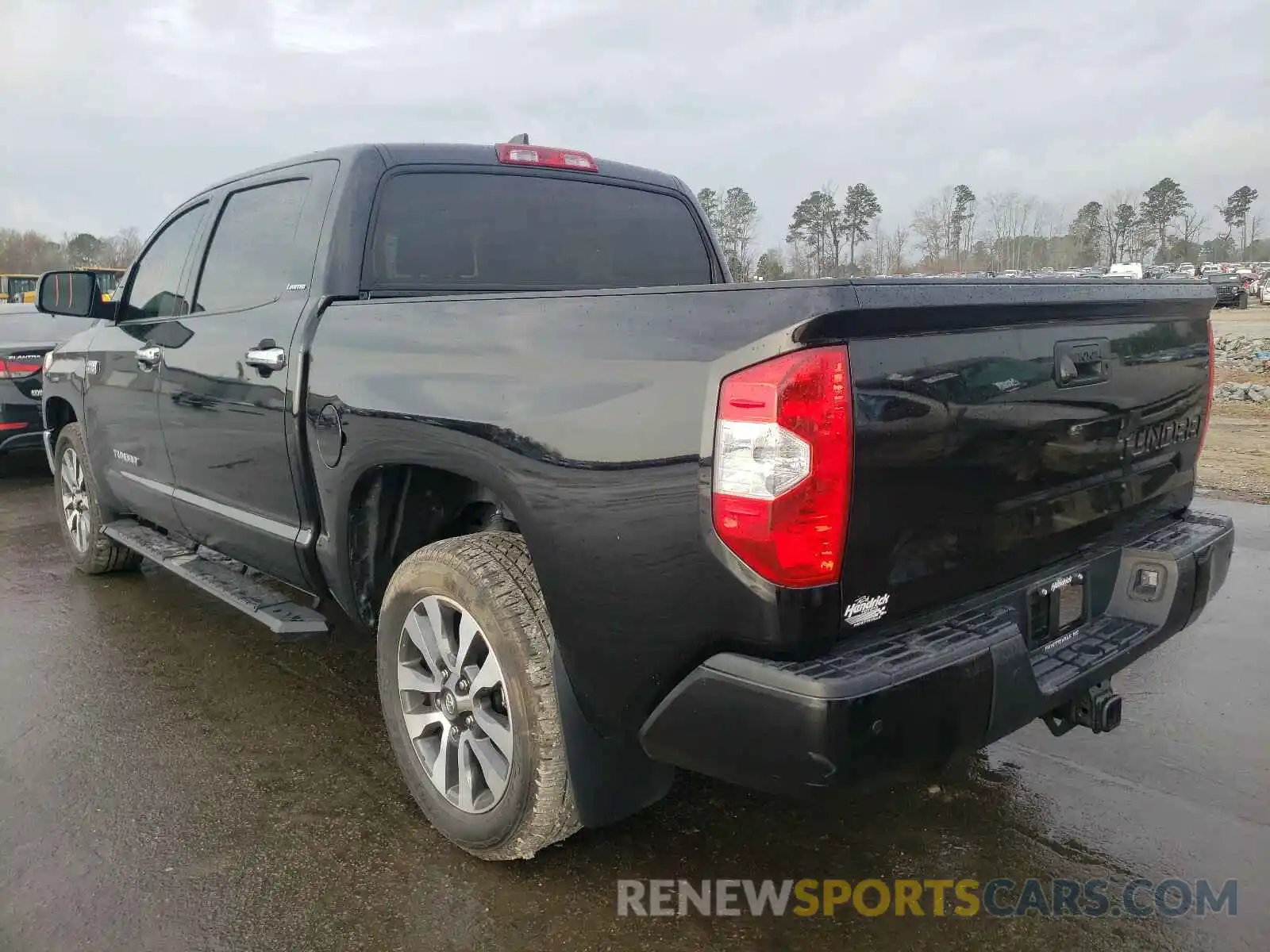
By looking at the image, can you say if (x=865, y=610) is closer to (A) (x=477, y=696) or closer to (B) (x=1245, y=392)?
(A) (x=477, y=696)

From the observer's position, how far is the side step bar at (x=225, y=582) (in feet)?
10.7

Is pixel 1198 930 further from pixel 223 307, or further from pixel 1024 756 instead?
pixel 223 307

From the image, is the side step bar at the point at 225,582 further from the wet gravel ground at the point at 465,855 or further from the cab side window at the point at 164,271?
the cab side window at the point at 164,271

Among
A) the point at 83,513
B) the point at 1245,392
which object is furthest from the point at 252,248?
the point at 1245,392

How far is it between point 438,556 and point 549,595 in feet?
1.62

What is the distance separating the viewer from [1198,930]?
233 cm

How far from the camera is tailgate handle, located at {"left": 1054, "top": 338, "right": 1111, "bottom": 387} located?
230 cm

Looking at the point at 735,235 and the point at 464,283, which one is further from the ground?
the point at 735,235

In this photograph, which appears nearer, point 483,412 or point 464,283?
point 483,412

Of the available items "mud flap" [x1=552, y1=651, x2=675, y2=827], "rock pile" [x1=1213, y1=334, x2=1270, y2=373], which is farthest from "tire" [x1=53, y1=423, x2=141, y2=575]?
"rock pile" [x1=1213, y1=334, x2=1270, y2=373]

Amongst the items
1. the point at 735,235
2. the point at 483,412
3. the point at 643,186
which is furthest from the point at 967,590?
the point at 735,235

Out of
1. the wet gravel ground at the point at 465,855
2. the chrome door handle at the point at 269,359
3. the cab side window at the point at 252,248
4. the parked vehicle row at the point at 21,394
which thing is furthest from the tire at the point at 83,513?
the parked vehicle row at the point at 21,394

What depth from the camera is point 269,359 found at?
317 centimetres

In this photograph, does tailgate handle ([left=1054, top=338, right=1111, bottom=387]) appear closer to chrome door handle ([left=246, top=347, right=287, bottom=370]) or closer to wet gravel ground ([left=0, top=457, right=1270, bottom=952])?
wet gravel ground ([left=0, top=457, right=1270, bottom=952])
